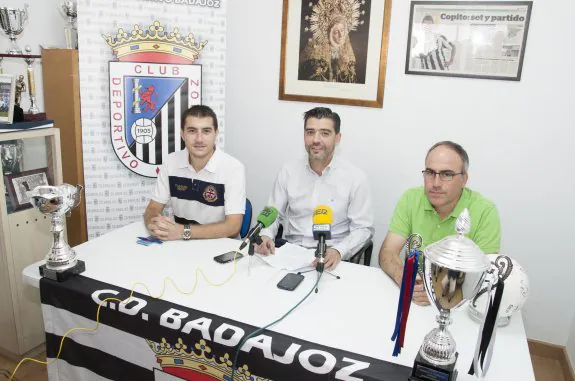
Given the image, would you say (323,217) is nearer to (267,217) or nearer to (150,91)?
(267,217)

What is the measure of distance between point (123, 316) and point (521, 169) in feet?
7.78

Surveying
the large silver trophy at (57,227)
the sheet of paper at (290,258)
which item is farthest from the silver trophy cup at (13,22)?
the sheet of paper at (290,258)

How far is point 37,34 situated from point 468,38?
2.86m

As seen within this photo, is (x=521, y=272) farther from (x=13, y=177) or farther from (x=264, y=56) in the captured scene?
(x=13, y=177)

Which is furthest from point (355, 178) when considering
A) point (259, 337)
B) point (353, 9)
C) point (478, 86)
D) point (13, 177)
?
point (13, 177)

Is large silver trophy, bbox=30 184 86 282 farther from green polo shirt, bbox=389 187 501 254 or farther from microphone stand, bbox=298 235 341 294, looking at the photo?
green polo shirt, bbox=389 187 501 254

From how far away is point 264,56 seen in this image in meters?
3.13

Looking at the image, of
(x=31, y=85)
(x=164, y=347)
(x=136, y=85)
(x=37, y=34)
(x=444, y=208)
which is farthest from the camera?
(x=37, y=34)

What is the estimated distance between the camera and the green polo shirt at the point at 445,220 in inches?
74.6

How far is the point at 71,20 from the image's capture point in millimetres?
2947

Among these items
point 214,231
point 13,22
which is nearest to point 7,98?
point 13,22

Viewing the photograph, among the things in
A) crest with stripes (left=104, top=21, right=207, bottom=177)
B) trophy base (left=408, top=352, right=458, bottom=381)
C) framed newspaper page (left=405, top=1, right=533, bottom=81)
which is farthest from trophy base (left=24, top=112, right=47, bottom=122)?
trophy base (left=408, top=352, right=458, bottom=381)

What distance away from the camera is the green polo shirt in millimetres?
1895

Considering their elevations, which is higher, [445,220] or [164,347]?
[445,220]
